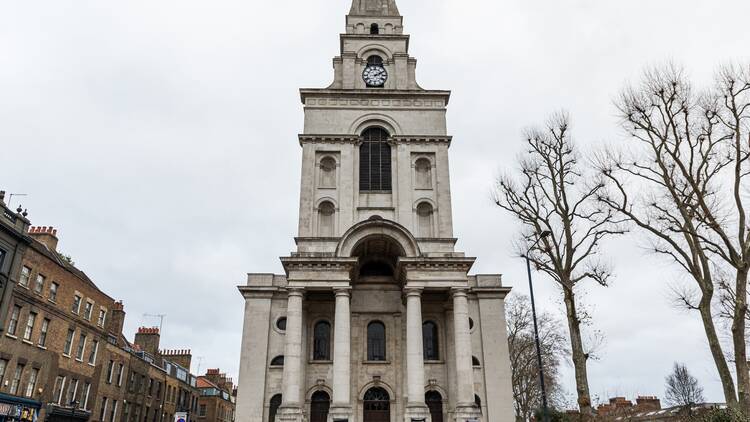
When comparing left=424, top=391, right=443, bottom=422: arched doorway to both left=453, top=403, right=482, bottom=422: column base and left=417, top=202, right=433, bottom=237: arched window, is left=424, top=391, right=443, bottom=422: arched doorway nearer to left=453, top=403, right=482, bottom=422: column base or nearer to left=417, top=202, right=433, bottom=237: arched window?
left=453, top=403, right=482, bottom=422: column base

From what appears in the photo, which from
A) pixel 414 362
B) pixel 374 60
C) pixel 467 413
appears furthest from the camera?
pixel 374 60

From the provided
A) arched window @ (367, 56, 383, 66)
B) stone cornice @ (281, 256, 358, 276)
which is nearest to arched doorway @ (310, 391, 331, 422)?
stone cornice @ (281, 256, 358, 276)

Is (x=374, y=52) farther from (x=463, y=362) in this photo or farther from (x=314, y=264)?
(x=463, y=362)

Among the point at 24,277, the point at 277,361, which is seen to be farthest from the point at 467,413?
the point at 24,277

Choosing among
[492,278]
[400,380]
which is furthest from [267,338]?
[492,278]

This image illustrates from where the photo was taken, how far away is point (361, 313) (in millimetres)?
29906

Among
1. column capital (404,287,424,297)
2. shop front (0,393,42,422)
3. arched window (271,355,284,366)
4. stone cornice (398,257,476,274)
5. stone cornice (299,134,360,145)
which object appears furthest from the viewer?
stone cornice (299,134,360,145)

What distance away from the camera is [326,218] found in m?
31.5

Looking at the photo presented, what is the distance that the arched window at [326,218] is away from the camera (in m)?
31.0

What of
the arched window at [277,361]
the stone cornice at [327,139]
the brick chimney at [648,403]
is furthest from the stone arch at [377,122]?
the brick chimney at [648,403]

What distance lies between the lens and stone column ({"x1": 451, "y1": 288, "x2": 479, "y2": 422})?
24609 mm

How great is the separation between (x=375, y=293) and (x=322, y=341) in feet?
13.3

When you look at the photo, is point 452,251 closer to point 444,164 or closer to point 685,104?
point 444,164

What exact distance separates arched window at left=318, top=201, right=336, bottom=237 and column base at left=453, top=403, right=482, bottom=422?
1205cm
